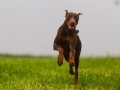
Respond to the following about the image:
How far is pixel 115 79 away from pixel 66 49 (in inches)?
109

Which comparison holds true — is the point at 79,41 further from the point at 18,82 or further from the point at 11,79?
the point at 11,79

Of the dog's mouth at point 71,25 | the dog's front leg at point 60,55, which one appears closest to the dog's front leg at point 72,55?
the dog's front leg at point 60,55

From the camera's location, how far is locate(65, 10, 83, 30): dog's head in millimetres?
10055

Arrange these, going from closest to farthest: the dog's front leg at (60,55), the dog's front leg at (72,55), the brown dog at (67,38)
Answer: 1. the dog's front leg at (72,55)
2. the dog's front leg at (60,55)
3. the brown dog at (67,38)

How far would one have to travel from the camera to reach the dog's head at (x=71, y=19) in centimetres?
1005

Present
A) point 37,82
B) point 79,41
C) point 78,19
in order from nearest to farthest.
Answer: point 78,19 → point 79,41 → point 37,82

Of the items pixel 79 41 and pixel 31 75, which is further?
pixel 31 75

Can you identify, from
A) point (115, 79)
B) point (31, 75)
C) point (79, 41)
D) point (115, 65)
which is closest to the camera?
point (79, 41)

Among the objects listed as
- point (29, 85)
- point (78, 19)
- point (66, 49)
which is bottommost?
point (29, 85)

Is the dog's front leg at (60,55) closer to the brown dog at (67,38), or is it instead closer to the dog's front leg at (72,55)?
the brown dog at (67,38)

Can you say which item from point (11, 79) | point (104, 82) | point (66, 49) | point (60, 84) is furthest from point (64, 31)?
point (11, 79)

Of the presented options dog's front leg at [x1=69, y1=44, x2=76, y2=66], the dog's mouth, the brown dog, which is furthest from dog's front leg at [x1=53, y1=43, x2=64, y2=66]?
the dog's mouth

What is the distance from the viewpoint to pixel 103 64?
2058cm

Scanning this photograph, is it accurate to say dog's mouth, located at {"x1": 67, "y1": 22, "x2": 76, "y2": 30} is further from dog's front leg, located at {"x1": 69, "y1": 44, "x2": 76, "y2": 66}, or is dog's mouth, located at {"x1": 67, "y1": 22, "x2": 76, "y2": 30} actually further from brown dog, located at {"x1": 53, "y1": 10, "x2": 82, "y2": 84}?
dog's front leg, located at {"x1": 69, "y1": 44, "x2": 76, "y2": 66}
